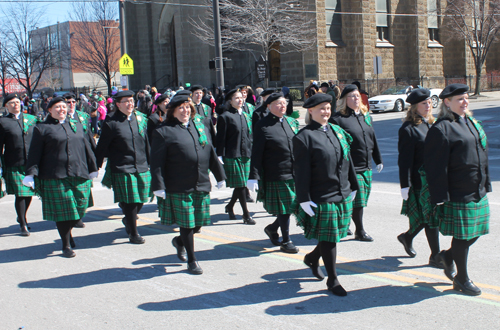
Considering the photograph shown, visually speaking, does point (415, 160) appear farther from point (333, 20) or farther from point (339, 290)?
point (333, 20)

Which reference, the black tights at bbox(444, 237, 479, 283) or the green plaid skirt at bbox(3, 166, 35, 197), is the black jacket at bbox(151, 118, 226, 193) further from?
the green plaid skirt at bbox(3, 166, 35, 197)

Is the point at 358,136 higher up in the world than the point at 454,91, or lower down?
lower down

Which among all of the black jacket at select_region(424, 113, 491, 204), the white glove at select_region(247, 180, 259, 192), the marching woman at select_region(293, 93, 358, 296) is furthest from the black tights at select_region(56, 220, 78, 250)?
the black jacket at select_region(424, 113, 491, 204)

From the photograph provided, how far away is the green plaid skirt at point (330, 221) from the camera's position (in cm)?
488

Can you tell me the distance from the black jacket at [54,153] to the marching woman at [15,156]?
1.56 meters

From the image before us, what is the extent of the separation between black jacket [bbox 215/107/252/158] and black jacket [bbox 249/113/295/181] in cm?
166

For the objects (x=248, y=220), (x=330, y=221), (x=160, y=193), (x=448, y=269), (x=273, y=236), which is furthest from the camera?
(x=248, y=220)

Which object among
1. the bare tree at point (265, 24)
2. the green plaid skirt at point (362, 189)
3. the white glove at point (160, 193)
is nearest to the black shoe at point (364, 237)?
the green plaid skirt at point (362, 189)

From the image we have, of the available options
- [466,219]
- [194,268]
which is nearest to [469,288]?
[466,219]

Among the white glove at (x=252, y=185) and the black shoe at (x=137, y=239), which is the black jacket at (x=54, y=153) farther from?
the white glove at (x=252, y=185)

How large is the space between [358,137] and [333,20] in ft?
97.3

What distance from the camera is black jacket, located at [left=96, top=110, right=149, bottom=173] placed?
7.11 meters

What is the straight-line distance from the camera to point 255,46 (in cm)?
3644

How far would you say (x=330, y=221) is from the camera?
16.0ft
